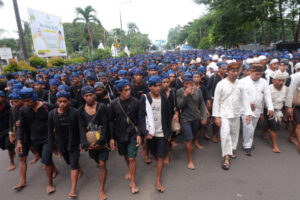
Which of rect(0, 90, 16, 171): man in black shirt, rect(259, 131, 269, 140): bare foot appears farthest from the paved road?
rect(0, 90, 16, 171): man in black shirt

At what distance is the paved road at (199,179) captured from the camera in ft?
10.0

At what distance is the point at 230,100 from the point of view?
377 centimetres

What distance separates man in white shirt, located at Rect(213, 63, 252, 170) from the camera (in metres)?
3.74

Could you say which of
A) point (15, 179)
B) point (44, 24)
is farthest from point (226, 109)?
point (44, 24)

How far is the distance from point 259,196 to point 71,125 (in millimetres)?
3133

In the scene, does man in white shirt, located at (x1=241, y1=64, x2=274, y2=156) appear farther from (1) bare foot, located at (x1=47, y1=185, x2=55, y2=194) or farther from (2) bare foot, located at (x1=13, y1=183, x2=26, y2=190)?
(2) bare foot, located at (x1=13, y1=183, x2=26, y2=190)

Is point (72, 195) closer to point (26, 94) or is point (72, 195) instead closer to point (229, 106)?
point (26, 94)

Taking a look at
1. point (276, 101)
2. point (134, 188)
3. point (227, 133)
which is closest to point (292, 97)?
point (276, 101)

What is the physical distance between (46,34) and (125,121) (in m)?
19.2

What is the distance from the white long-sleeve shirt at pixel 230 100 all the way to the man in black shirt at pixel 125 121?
1.71 metres

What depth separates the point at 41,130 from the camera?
3420 millimetres

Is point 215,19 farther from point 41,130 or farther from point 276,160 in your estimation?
point 41,130

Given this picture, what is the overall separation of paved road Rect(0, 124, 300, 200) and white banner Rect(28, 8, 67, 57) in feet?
52.1

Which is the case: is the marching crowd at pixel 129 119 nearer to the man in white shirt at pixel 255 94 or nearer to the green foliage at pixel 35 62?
the man in white shirt at pixel 255 94
